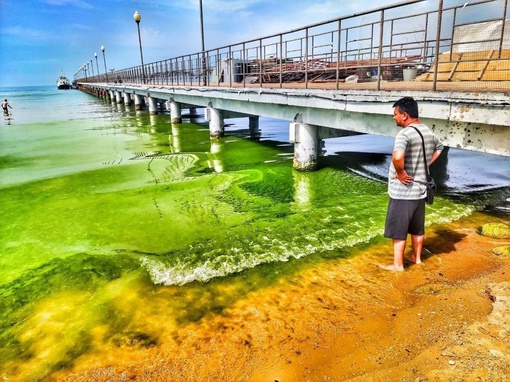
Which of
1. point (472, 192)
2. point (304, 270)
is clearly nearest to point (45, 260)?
point (304, 270)

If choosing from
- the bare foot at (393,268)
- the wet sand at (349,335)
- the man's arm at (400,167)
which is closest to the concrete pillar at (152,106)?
the wet sand at (349,335)

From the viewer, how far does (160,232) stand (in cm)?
595

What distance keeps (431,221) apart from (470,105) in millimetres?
2059

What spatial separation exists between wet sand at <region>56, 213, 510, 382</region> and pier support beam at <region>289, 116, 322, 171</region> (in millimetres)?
5469

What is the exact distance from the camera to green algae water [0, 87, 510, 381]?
3750 millimetres

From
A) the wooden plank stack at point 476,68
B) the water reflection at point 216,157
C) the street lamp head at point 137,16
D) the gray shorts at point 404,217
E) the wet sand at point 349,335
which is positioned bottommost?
the wet sand at point 349,335

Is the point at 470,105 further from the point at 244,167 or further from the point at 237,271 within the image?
the point at 244,167

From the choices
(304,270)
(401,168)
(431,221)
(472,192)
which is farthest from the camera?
(472,192)

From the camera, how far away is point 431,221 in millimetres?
5895

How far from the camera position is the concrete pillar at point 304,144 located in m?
9.23

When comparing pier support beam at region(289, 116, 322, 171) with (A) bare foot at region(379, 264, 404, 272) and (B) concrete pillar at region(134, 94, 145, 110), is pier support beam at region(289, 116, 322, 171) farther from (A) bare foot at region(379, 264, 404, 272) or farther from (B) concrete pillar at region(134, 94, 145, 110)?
(B) concrete pillar at region(134, 94, 145, 110)

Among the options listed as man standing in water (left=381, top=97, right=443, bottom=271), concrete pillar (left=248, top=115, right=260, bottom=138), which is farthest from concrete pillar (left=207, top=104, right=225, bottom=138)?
man standing in water (left=381, top=97, right=443, bottom=271)

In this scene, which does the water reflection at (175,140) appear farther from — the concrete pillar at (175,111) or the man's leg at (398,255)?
the man's leg at (398,255)

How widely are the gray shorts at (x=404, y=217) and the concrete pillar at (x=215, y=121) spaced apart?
12242mm
